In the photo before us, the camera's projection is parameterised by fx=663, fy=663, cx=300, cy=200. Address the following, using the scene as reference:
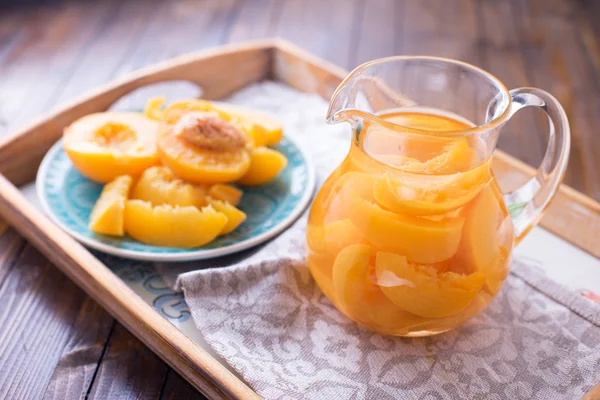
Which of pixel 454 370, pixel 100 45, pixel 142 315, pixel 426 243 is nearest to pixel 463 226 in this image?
pixel 426 243

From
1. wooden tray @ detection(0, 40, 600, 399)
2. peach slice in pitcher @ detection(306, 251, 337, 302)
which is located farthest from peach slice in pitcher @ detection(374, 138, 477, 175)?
wooden tray @ detection(0, 40, 600, 399)

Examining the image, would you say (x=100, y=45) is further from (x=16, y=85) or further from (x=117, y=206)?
(x=117, y=206)

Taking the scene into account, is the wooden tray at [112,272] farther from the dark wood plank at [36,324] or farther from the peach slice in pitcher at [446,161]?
the peach slice in pitcher at [446,161]

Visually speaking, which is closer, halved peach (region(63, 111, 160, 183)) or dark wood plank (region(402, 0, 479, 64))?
halved peach (region(63, 111, 160, 183))

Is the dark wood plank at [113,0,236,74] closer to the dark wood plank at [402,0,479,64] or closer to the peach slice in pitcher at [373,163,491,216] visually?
the dark wood plank at [402,0,479,64]

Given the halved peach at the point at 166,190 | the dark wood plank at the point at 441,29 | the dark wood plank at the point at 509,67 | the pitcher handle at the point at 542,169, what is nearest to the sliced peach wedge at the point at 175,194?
the halved peach at the point at 166,190

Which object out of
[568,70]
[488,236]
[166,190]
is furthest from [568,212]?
[568,70]

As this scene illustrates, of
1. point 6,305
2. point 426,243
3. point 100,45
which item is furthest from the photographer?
point 100,45
